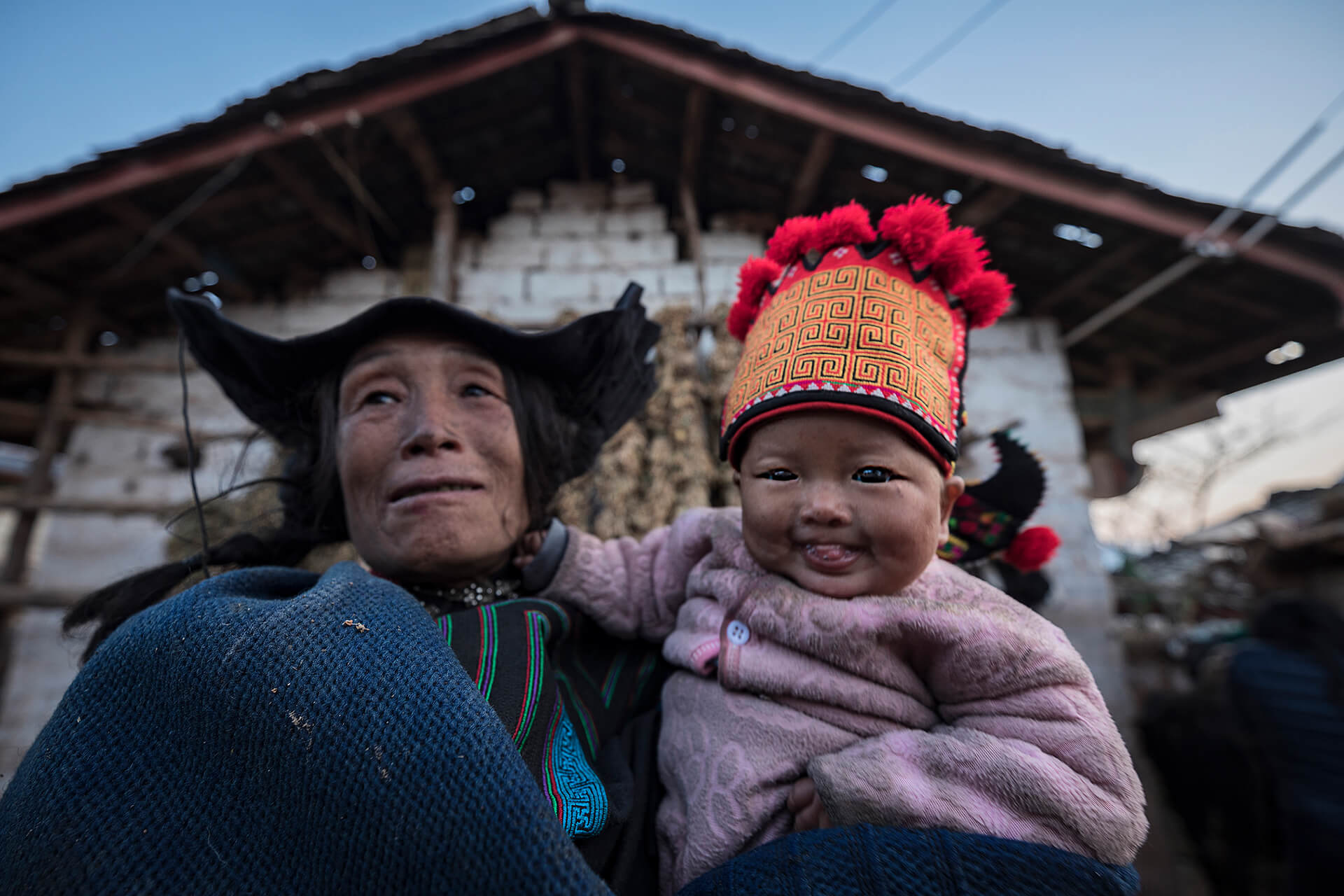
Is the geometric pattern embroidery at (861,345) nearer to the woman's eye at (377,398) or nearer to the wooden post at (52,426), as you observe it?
the woman's eye at (377,398)

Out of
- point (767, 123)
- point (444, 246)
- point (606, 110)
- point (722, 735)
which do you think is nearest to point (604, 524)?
point (722, 735)

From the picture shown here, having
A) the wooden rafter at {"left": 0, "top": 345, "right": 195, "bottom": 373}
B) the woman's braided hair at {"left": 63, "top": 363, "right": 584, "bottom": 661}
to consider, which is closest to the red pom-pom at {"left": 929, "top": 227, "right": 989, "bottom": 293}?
the woman's braided hair at {"left": 63, "top": 363, "right": 584, "bottom": 661}

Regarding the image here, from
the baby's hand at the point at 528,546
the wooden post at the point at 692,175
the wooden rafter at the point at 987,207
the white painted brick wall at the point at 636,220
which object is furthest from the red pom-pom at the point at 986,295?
the white painted brick wall at the point at 636,220

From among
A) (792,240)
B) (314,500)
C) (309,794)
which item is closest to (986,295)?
(792,240)

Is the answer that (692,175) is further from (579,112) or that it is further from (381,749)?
(381,749)

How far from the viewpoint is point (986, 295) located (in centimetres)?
136

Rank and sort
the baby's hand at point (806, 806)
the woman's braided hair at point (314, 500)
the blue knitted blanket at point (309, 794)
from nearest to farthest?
the blue knitted blanket at point (309, 794) < the baby's hand at point (806, 806) < the woman's braided hair at point (314, 500)

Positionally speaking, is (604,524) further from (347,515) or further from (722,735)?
(722,735)

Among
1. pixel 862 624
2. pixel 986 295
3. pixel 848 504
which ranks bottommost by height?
pixel 862 624

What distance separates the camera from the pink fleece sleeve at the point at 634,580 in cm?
153

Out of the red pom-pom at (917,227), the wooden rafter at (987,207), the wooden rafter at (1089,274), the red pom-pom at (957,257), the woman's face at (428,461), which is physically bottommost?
the woman's face at (428,461)

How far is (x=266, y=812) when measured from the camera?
81 cm

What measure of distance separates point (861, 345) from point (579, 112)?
3659mm

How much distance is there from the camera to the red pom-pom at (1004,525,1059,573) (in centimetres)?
155
